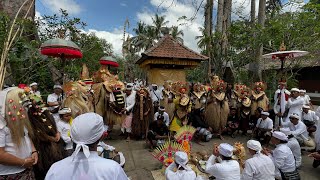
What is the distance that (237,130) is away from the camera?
25.7 ft

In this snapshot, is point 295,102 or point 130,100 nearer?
point 295,102

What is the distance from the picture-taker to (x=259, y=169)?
138 inches

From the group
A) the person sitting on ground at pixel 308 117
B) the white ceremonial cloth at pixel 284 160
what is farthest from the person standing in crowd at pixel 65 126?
the person sitting on ground at pixel 308 117

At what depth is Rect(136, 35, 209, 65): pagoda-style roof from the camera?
11360 millimetres

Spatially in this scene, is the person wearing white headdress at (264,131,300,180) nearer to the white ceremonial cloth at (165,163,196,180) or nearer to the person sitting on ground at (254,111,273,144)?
the white ceremonial cloth at (165,163,196,180)

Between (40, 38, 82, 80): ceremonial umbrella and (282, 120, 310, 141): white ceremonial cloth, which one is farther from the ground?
(40, 38, 82, 80): ceremonial umbrella

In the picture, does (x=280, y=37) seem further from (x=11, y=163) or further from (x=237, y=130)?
(x=11, y=163)

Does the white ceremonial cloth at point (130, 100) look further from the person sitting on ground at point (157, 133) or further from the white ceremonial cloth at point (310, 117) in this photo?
the white ceremonial cloth at point (310, 117)

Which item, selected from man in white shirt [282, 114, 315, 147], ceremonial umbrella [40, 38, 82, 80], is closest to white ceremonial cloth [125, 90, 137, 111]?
ceremonial umbrella [40, 38, 82, 80]

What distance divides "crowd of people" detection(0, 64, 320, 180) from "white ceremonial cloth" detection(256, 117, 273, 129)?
1.1 inches

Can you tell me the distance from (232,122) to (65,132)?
5.26 metres

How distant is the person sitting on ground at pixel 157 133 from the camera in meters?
5.89

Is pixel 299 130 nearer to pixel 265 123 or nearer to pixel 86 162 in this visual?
pixel 265 123

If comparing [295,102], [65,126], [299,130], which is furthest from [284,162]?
[65,126]
